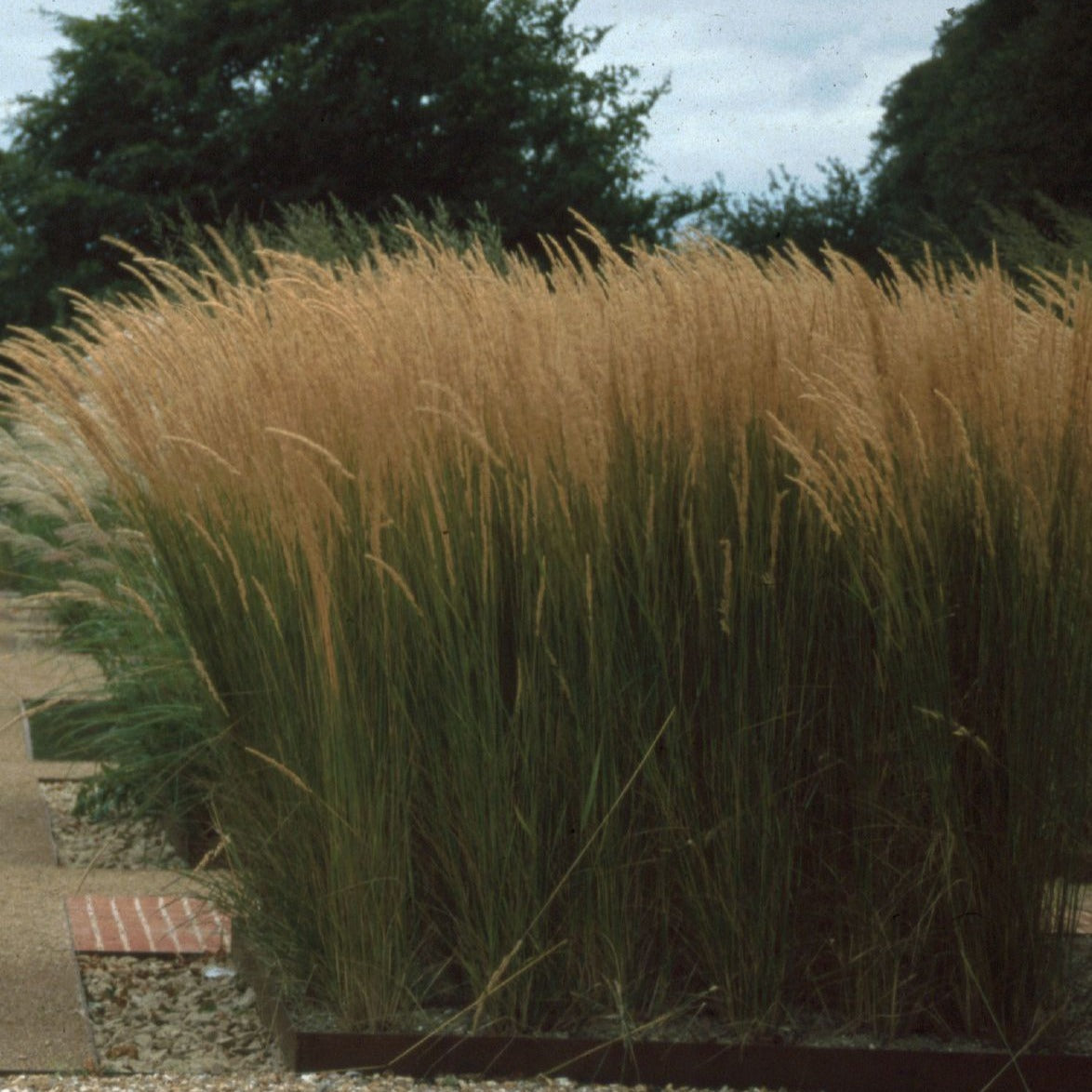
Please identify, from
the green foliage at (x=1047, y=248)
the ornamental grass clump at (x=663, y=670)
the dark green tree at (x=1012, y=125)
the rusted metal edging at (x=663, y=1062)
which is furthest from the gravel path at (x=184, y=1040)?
the dark green tree at (x=1012, y=125)

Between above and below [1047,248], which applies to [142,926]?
below

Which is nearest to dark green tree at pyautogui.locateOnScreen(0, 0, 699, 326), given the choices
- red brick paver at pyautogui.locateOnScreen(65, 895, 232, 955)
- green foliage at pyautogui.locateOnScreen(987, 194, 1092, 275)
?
green foliage at pyautogui.locateOnScreen(987, 194, 1092, 275)

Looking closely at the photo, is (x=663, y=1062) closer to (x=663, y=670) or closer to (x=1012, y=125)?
(x=663, y=670)

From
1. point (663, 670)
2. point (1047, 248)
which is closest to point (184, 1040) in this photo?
point (663, 670)

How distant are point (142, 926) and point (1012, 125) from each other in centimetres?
2231

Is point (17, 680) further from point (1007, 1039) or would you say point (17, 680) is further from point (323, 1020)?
point (1007, 1039)

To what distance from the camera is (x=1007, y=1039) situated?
363 cm

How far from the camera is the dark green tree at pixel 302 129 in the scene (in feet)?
88.8

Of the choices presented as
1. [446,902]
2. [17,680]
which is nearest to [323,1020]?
[446,902]

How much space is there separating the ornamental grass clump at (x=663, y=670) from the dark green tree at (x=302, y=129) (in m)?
23.0

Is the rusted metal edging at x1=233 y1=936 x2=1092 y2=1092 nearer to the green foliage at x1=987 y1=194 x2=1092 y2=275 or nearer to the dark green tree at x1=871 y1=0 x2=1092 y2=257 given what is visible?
the green foliage at x1=987 y1=194 x2=1092 y2=275

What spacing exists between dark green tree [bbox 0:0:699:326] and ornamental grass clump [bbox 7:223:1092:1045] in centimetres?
2298

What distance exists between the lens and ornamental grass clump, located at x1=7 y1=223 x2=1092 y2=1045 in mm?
3486

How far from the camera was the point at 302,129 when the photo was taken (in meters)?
27.2
